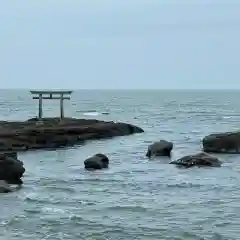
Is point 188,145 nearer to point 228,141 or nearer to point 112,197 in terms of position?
point 228,141

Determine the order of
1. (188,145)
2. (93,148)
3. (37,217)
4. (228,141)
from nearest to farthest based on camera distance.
Answer: (37,217), (228,141), (93,148), (188,145)

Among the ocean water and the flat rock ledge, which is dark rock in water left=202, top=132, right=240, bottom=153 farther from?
the flat rock ledge

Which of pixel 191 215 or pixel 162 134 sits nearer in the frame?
pixel 191 215

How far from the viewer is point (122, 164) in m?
37.9

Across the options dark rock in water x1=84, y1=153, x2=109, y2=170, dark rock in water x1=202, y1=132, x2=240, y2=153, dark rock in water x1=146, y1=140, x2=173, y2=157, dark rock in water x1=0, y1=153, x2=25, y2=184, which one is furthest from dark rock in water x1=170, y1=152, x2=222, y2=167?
dark rock in water x1=0, y1=153, x2=25, y2=184

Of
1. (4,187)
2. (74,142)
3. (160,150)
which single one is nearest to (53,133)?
(74,142)

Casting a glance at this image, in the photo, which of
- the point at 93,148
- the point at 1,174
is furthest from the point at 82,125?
the point at 1,174

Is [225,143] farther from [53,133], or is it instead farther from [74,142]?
[53,133]

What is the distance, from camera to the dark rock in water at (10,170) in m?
27.9

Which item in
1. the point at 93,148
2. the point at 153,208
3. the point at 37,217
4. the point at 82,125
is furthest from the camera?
the point at 82,125

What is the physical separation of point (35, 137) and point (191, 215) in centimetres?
2667

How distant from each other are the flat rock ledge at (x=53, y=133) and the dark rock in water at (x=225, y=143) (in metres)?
11.8

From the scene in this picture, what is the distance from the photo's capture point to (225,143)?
42.6m

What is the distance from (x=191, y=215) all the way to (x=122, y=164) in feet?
52.5
